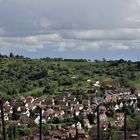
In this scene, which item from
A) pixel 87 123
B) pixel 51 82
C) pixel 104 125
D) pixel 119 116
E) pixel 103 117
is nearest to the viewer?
pixel 104 125

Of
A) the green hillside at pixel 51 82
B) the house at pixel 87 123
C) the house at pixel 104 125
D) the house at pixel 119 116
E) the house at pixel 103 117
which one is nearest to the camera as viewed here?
the house at pixel 104 125

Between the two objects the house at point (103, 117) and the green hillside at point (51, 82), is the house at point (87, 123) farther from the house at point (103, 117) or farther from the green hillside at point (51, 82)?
the green hillside at point (51, 82)

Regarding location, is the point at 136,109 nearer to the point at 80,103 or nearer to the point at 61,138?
the point at 80,103

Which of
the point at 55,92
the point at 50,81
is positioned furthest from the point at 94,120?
the point at 50,81

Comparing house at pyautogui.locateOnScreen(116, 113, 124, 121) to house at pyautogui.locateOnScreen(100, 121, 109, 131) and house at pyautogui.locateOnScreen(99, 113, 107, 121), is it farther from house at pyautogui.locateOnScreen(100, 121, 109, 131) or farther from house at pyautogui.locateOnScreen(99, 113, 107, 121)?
house at pyautogui.locateOnScreen(100, 121, 109, 131)

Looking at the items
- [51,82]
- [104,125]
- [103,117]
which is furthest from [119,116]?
[51,82]

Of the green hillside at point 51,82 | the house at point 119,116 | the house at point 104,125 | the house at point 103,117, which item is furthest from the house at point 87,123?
the green hillside at point 51,82

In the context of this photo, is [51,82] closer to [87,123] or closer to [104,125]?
[87,123]

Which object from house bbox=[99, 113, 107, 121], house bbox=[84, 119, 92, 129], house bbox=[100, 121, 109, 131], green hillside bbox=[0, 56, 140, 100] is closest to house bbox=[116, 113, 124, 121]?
house bbox=[99, 113, 107, 121]

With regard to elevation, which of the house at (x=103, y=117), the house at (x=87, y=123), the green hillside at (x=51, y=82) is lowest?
the house at (x=87, y=123)

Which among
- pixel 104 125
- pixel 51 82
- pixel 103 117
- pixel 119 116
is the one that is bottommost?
pixel 104 125

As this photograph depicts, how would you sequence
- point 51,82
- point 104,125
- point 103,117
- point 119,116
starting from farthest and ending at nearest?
point 51,82
point 119,116
point 103,117
point 104,125
